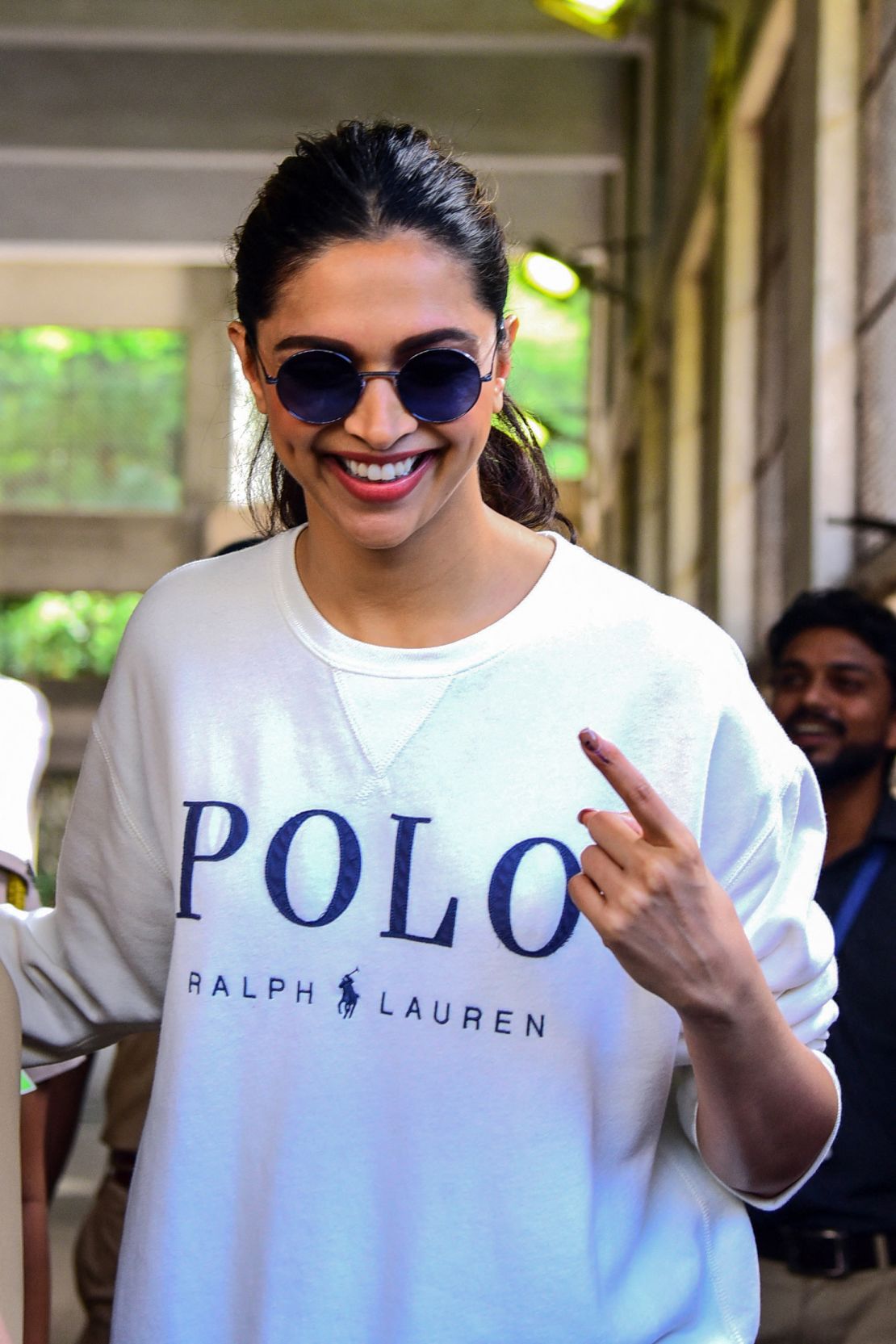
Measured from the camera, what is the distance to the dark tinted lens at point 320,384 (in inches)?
73.6

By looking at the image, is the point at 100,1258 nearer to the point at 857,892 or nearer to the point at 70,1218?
the point at 857,892

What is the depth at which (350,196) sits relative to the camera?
195 cm

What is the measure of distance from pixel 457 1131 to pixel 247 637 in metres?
0.58

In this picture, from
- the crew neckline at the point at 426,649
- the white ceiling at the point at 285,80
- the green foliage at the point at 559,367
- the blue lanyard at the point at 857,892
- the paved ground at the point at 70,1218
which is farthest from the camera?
the green foliage at the point at 559,367

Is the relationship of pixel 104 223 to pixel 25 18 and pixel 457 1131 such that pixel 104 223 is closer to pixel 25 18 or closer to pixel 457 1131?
pixel 25 18

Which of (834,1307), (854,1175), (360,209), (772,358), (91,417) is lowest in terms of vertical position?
(834,1307)

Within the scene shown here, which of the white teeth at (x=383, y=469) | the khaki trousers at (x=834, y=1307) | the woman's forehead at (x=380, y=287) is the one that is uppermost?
the woman's forehead at (x=380, y=287)

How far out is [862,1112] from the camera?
3.66 m

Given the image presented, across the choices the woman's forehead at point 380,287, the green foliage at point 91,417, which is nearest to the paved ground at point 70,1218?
the woman's forehead at point 380,287

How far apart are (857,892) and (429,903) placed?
2.12 metres

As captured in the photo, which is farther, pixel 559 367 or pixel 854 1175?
pixel 559 367

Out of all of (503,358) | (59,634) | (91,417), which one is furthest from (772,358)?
(59,634)

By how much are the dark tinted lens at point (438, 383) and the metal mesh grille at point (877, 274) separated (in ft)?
10.8

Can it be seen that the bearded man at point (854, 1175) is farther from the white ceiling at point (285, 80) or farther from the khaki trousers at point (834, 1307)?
the white ceiling at point (285, 80)
